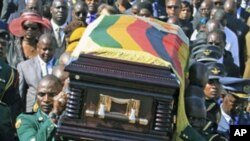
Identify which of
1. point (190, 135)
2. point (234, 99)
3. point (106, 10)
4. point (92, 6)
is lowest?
point (234, 99)

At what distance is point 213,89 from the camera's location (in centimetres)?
1076

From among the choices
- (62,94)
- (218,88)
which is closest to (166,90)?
(62,94)

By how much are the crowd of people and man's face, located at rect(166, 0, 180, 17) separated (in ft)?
0.04

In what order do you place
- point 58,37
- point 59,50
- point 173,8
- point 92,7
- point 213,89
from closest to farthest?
point 213,89, point 59,50, point 58,37, point 92,7, point 173,8

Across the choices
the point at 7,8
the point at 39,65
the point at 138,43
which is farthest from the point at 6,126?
the point at 7,8

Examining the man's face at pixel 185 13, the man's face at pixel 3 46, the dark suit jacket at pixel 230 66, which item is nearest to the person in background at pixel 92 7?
the man's face at pixel 185 13

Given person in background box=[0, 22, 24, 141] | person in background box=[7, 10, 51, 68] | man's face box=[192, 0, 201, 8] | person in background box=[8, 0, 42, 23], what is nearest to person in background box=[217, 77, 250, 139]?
person in background box=[0, 22, 24, 141]

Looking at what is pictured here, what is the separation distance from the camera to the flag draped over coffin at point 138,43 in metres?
8.19

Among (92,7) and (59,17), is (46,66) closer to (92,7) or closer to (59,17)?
(59,17)

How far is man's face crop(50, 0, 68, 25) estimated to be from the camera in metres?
13.9

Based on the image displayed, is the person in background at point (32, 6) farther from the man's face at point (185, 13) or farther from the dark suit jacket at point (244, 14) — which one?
the dark suit jacket at point (244, 14)

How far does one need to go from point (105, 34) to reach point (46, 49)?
12.0 ft

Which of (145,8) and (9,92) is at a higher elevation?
(145,8)

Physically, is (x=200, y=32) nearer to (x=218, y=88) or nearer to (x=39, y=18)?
(x=39, y=18)
